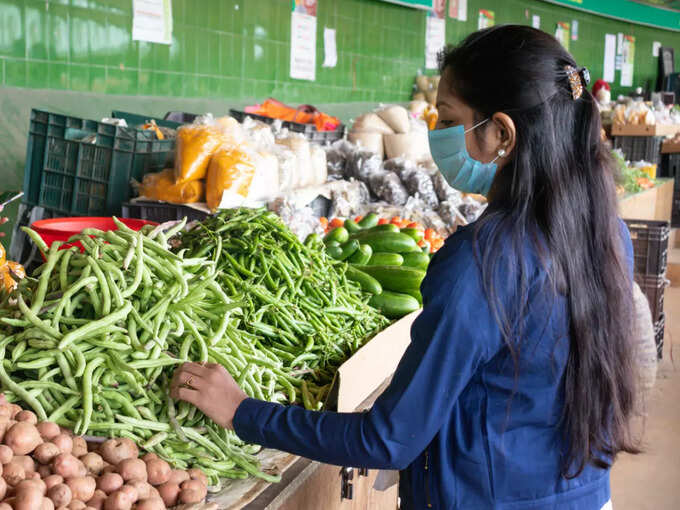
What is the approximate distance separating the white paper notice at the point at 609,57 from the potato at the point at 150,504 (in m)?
16.8

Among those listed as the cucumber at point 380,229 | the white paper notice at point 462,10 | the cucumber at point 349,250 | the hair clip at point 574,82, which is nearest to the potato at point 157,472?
the hair clip at point 574,82

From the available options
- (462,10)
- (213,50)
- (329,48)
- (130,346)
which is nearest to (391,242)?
(130,346)

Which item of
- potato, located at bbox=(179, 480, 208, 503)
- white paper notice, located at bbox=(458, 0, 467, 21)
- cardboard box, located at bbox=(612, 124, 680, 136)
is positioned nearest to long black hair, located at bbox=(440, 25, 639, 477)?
potato, located at bbox=(179, 480, 208, 503)

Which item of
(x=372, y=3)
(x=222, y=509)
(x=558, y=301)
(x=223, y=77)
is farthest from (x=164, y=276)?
(x=372, y=3)

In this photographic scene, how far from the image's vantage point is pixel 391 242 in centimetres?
357

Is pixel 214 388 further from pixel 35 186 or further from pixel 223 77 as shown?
pixel 223 77

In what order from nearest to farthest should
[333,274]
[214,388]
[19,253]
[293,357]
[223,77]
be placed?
[214,388] < [293,357] < [333,274] < [19,253] < [223,77]

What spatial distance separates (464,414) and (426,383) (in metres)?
0.16

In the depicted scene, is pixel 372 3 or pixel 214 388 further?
pixel 372 3

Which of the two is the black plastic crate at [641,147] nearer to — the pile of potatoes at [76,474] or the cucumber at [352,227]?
the cucumber at [352,227]

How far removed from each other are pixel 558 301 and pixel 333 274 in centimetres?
140

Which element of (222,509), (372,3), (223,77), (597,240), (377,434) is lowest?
(222,509)

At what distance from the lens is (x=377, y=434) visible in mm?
1363

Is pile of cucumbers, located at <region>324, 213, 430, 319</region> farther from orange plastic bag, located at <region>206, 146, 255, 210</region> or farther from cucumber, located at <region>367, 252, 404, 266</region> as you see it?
orange plastic bag, located at <region>206, 146, 255, 210</region>
